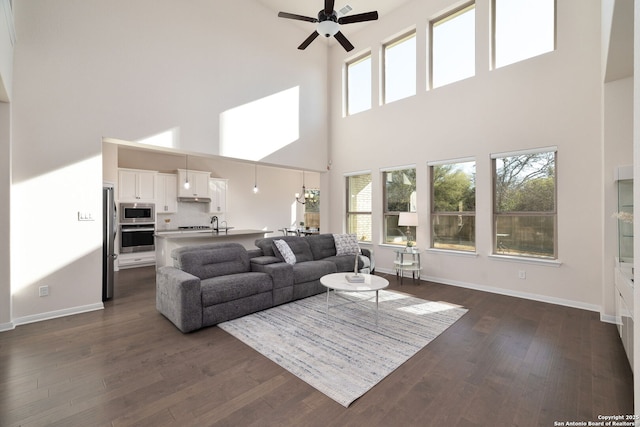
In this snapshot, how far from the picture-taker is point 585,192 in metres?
3.96

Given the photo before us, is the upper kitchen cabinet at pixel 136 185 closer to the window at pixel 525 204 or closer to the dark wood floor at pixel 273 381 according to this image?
the dark wood floor at pixel 273 381

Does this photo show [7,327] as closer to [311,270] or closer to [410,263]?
[311,270]

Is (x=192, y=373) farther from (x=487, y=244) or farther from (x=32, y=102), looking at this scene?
(x=487, y=244)

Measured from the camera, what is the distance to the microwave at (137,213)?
262 inches

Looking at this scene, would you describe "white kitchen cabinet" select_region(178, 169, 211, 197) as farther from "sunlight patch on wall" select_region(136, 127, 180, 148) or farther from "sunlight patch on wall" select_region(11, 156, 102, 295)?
"sunlight patch on wall" select_region(11, 156, 102, 295)

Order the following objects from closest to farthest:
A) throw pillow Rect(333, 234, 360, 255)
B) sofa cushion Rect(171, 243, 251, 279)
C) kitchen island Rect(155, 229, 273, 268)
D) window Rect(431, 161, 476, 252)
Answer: sofa cushion Rect(171, 243, 251, 279), window Rect(431, 161, 476, 252), kitchen island Rect(155, 229, 273, 268), throw pillow Rect(333, 234, 360, 255)

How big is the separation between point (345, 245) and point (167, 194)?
16.1 ft

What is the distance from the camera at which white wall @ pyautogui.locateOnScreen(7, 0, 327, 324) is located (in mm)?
3469

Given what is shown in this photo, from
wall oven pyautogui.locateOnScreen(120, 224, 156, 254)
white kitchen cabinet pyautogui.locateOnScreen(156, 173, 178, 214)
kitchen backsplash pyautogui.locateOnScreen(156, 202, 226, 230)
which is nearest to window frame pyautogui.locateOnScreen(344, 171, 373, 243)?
kitchen backsplash pyautogui.locateOnScreen(156, 202, 226, 230)

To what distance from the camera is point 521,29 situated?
15.1 feet

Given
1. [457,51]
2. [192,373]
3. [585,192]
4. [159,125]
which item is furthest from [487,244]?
[159,125]

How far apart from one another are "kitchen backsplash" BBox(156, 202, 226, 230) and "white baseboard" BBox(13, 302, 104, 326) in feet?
12.6

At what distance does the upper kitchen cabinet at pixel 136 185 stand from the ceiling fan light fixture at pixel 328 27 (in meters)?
5.54

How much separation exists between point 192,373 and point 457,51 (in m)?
6.29
